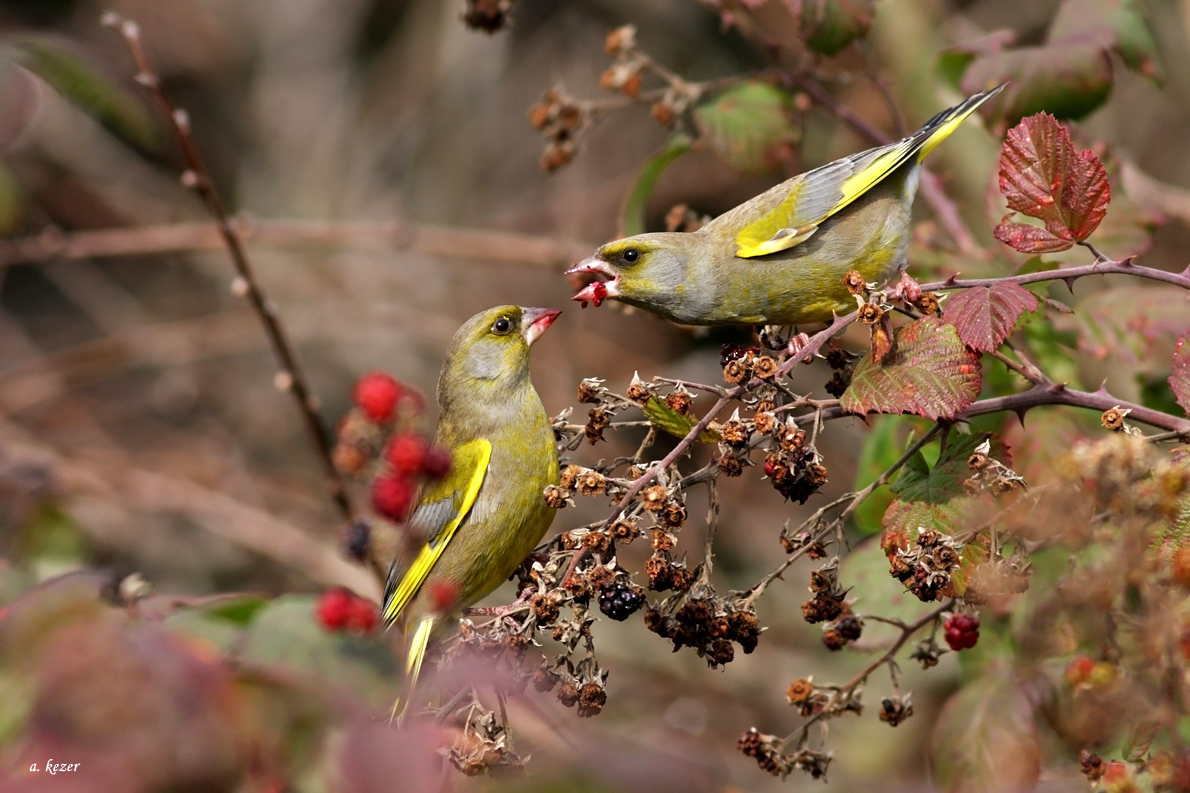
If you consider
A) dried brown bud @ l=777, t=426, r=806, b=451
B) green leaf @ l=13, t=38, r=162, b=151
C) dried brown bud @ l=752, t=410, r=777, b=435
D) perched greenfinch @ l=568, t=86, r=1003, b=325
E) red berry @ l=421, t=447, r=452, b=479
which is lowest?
perched greenfinch @ l=568, t=86, r=1003, b=325

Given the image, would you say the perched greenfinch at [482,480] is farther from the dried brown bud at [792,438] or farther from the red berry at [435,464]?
the red berry at [435,464]

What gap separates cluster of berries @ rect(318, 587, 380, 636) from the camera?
6.20 feet

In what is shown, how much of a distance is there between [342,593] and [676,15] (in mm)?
8561

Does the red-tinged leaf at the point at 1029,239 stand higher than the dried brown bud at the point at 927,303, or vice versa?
the red-tinged leaf at the point at 1029,239

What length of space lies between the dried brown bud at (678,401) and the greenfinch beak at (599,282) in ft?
4.00

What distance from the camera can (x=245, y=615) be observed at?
8.02ft

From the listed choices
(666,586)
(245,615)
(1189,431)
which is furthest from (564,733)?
(1189,431)

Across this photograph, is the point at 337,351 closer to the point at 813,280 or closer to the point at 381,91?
the point at 381,91

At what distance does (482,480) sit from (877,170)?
62.4 inches

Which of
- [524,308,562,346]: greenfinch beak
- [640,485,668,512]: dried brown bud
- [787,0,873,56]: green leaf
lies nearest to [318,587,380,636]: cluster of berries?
[640,485,668,512]: dried brown bud

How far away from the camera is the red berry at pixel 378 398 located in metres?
1.76

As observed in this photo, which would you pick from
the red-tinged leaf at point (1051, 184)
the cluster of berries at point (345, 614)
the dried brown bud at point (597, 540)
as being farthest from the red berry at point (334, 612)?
the red-tinged leaf at point (1051, 184)

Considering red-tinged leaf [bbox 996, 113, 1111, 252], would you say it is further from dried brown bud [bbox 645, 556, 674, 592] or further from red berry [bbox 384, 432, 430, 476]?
red berry [bbox 384, 432, 430, 476]

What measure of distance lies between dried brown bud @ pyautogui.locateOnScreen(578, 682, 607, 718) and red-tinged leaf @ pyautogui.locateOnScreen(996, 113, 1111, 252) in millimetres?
1257
